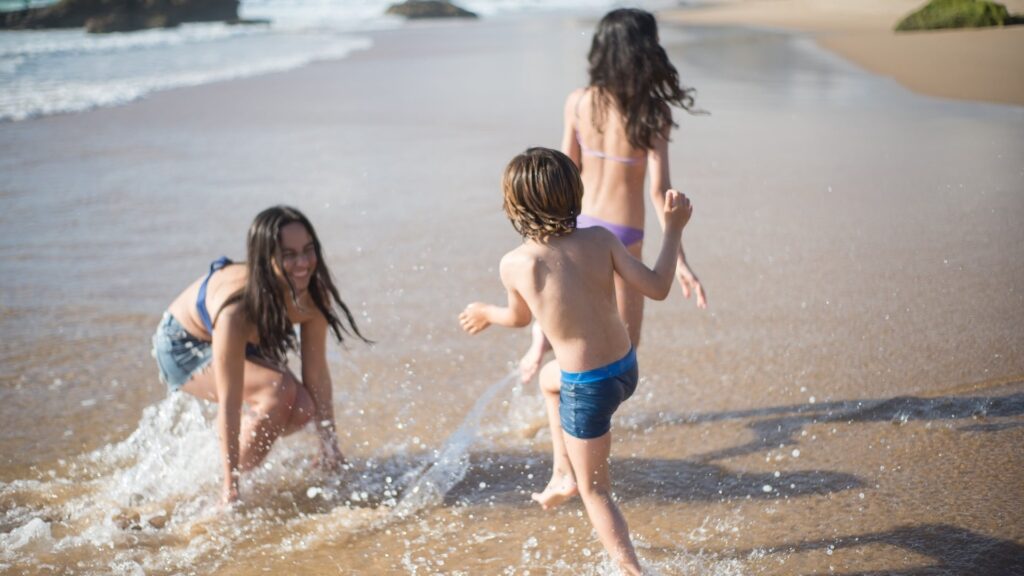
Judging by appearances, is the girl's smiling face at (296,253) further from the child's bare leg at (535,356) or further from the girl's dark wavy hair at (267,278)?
the child's bare leg at (535,356)

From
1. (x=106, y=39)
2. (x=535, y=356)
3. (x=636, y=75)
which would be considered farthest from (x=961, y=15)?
(x=106, y=39)

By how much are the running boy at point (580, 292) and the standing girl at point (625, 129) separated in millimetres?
974

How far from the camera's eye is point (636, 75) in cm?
404

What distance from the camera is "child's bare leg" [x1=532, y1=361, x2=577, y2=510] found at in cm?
342

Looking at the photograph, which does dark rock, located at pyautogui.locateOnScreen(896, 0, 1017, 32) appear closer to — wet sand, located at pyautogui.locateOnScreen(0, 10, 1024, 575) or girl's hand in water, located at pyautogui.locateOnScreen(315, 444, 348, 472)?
wet sand, located at pyautogui.locateOnScreen(0, 10, 1024, 575)

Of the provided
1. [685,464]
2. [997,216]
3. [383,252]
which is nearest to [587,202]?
[685,464]

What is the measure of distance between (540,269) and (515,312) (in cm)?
23

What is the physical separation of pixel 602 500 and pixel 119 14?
35200 millimetres

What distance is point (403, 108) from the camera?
12.4 meters

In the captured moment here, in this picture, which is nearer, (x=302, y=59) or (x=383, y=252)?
(x=383, y=252)

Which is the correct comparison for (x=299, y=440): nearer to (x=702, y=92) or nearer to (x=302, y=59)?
(x=702, y=92)

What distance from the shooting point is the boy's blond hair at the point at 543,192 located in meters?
2.87

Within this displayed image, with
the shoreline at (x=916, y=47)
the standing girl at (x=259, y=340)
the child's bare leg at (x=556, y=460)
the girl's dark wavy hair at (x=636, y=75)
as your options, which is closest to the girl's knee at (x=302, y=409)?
the standing girl at (x=259, y=340)

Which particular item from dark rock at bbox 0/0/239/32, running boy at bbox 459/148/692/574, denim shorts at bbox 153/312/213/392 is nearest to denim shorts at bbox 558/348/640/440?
running boy at bbox 459/148/692/574
